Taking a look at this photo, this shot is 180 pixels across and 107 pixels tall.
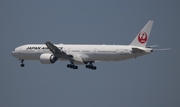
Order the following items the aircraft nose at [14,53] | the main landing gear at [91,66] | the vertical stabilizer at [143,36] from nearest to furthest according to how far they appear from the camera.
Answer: the vertical stabilizer at [143,36] → the main landing gear at [91,66] → the aircraft nose at [14,53]

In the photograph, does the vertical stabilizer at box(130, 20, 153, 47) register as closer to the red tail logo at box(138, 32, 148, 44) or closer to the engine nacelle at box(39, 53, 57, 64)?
the red tail logo at box(138, 32, 148, 44)

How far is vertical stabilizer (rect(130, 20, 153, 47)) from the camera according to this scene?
82.1 meters

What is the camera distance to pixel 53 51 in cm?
8612

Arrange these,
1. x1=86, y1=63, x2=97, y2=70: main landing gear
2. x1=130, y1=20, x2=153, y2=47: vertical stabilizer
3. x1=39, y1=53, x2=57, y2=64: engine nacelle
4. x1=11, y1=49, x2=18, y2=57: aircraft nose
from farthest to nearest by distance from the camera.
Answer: x1=11, y1=49, x2=18, y2=57: aircraft nose → x1=86, y1=63, x2=97, y2=70: main landing gear → x1=39, y1=53, x2=57, y2=64: engine nacelle → x1=130, y1=20, x2=153, y2=47: vertical stabilizer

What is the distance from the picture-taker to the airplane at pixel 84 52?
81.2 metres

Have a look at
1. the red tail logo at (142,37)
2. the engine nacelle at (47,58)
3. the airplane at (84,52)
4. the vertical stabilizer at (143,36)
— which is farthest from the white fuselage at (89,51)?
the engine nacelle at (47,58)

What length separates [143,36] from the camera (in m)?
82.5

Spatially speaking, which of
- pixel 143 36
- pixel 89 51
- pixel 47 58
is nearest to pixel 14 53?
pixel 47 58

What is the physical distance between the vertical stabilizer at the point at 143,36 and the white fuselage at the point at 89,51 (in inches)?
64.6

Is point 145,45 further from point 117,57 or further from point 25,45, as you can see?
point 25,45

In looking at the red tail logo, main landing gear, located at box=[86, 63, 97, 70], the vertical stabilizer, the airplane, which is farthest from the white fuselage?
main landing gear, located at box=[86, 63, 97, 70]

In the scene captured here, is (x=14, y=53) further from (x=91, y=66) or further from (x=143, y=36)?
(x=143, y=36)

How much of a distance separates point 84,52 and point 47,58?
6544 millimetres

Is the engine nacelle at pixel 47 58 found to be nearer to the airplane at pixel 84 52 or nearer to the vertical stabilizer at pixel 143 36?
the airplane at pixel 84 52
